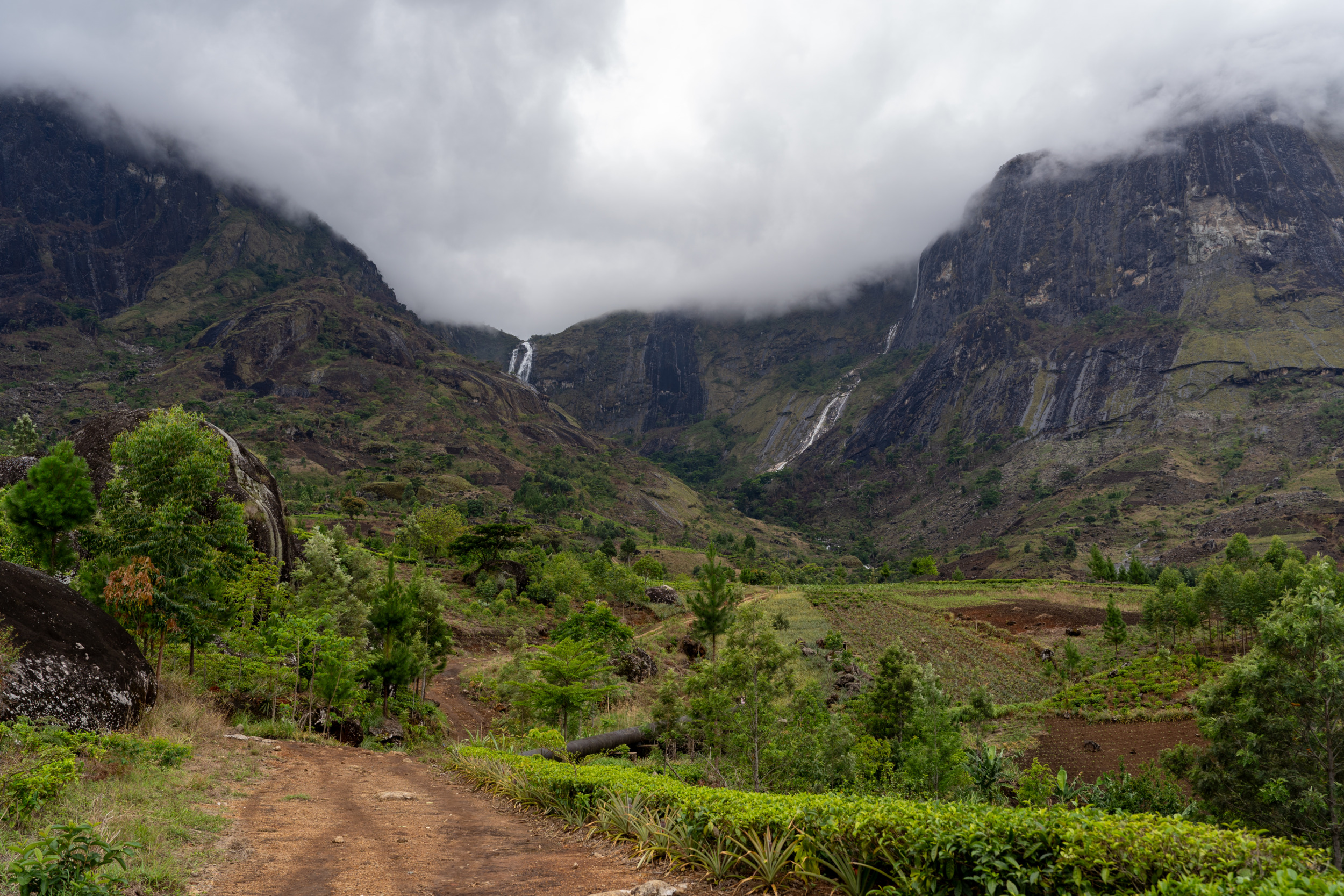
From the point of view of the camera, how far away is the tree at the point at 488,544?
63219 millimetres

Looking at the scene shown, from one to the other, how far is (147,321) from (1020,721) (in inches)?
8921

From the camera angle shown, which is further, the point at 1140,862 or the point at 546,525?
the point at 546,525

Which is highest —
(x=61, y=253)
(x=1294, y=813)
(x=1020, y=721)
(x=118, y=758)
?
(x=61, y=253)

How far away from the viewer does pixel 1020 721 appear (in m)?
35.1

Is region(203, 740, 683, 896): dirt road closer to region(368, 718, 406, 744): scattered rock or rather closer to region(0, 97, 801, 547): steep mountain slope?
region(368, 718, 406, 744): scattered rock

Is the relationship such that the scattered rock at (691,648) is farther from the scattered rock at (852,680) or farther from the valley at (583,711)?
the scattered rock at (852,680)

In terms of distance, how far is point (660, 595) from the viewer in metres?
66.8

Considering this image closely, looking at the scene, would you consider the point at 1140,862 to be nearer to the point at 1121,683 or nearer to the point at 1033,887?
the point at 1033,887

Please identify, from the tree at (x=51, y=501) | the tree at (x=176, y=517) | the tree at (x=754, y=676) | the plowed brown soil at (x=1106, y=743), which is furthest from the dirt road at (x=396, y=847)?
the plowed brown soil at (x=1106, y=743)

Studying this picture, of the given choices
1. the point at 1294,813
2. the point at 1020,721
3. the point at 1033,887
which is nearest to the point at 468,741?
the point at 1033,887

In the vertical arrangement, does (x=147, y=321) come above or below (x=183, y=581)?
above

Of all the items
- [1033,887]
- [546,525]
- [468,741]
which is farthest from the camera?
[546,525]

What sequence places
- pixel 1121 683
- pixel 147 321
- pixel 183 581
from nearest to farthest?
pixel 183 581 → pixel 1121 683 → pixel 147 321

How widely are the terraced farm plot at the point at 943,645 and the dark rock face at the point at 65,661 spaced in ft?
101
